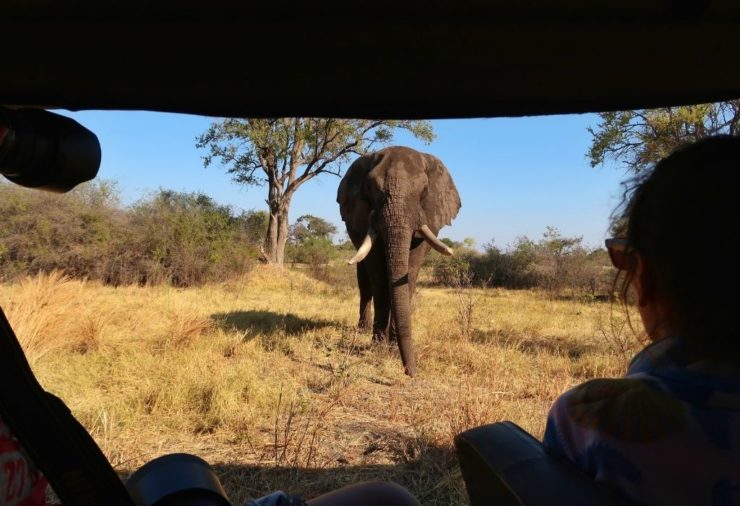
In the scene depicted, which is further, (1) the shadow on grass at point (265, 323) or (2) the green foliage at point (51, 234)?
(2) the green foliage at point (51, 234)

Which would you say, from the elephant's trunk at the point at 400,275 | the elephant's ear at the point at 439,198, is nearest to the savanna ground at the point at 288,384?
the elephant's trunk at the point at 400,275

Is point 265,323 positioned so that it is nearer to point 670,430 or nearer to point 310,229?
point 670,430

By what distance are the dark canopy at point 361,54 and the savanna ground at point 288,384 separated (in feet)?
7.03

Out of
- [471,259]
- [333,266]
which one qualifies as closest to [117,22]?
[333,266]

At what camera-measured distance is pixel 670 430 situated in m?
0.74

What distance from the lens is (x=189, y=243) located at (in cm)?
1329

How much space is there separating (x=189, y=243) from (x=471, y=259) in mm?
10039

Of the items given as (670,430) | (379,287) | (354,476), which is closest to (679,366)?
(670,430)

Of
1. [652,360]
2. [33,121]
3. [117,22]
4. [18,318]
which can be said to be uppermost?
[117,22]

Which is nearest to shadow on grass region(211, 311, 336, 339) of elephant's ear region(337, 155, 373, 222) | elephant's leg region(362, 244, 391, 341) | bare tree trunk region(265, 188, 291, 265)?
elephant's leg region(362, 244, 391, 341)

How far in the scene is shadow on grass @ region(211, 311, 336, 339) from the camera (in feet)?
22.7

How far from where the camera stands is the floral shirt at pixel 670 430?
73cm

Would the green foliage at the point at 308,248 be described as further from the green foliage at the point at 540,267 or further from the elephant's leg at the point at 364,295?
the elephant's leg at the point at 364,295

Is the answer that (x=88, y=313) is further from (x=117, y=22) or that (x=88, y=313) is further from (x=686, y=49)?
(x=686, y=49)
